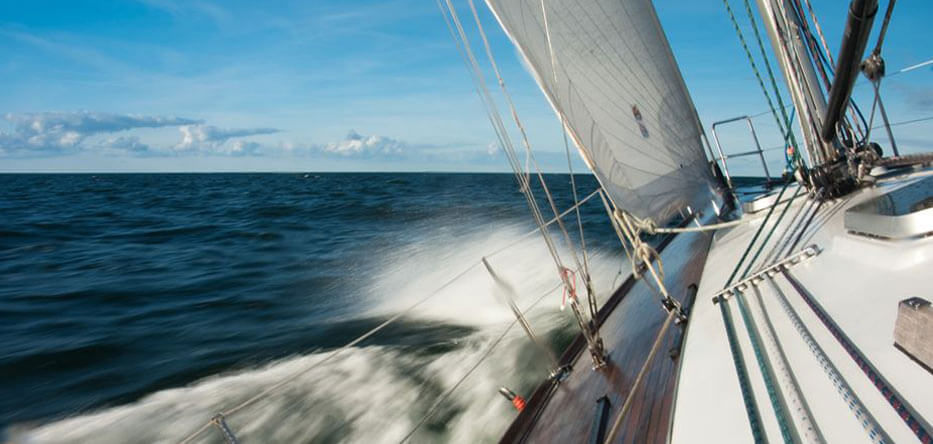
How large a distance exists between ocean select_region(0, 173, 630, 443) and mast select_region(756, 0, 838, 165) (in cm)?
188

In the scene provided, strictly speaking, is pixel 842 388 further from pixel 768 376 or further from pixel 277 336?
pixel 277 336

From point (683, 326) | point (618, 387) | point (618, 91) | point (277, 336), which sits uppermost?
point (618, 91)

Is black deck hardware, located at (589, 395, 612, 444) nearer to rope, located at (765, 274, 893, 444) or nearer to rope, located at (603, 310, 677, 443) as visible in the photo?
rope, located at (603, 310, 677, 443)

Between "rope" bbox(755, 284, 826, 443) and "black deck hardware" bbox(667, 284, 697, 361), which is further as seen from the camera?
"black deck hardware" bbox(667, 284, 697, 361)

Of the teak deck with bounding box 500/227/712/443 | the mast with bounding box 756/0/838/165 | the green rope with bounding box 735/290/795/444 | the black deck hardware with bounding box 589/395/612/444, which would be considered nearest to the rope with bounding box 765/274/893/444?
the green rope with bounding box 735/290/795/444

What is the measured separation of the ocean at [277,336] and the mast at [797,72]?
1.88 meters

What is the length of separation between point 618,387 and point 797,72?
2.47 m

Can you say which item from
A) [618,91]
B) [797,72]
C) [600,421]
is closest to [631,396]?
[600,421]

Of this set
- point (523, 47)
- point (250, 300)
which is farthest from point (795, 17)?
point (250, 300)

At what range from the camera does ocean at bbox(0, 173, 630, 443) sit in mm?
3395

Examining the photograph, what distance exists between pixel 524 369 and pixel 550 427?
6.20 ft

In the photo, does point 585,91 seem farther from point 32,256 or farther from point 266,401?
point 32,256

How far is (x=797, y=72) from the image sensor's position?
10.1 ft

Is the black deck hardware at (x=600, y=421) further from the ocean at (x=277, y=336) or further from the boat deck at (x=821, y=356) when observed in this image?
the ocean at (x=277, y=336)
